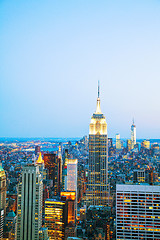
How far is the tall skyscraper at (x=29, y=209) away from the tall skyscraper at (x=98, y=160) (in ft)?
30.8

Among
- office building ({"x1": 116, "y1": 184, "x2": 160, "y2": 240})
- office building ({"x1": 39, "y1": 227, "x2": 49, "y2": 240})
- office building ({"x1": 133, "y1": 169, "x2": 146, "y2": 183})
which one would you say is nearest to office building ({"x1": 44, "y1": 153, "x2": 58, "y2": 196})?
office building ({"x1": 133, "y1": 169, "x2": 146, "y2": 183})

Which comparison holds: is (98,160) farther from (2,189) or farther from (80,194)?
(2,189)

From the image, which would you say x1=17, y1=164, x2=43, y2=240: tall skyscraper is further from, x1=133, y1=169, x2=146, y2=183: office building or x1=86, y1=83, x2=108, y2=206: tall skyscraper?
x1=86, y1=83, x2=108, y2=206: tall skyscraper

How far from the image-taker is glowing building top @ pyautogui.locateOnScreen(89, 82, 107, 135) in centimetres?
2110

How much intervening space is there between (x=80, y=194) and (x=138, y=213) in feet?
30.0

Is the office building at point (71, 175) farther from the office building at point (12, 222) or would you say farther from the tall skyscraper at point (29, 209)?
the tall skyscraper at point (29, 209)

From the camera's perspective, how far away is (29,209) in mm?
9883

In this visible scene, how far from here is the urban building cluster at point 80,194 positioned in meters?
9.99

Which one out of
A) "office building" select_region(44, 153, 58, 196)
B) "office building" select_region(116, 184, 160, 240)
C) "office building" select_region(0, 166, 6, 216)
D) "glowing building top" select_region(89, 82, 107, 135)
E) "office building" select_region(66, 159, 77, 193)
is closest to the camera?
"office building" select_region(116, 184, 160, 240)

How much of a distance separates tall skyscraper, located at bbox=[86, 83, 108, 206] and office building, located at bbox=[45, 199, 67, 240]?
597 centimetres

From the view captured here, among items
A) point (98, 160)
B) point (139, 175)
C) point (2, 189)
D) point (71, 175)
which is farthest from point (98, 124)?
point (2, 189)

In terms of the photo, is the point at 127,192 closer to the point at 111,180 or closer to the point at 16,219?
the point at 16,219

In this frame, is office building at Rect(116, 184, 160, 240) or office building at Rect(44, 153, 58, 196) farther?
office building at Rect(44, 153, 58, 196)

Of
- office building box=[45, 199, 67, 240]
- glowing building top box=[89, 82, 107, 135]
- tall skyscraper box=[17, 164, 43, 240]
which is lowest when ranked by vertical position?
office building box=[45, 199, 67, 240]
